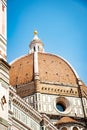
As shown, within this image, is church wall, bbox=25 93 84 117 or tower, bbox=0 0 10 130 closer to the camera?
tower, bbox=0 0 10 130

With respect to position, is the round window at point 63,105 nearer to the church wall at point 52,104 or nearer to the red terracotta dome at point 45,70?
the church wall at point 52,104

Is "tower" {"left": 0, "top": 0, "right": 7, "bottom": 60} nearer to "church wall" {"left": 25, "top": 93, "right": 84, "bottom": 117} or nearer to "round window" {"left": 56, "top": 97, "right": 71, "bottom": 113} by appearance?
"church wall" {"left": 25, "top": 93, "right": 84, "bottom": 117}

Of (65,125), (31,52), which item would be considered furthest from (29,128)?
(31,52)

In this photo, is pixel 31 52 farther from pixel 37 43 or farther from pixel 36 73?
pixel 36 73

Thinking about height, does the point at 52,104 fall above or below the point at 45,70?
below

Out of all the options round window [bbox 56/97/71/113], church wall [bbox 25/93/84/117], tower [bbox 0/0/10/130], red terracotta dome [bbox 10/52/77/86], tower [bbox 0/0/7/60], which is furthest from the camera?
red terracotta dome [bbox 10/52/77/86]

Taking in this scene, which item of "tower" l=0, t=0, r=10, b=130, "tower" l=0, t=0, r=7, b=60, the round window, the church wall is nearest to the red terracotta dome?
the round window

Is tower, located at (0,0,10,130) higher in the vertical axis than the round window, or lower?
lower

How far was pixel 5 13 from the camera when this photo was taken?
33.2 ft

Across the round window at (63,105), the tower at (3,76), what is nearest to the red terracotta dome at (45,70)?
the round window at (63,105)

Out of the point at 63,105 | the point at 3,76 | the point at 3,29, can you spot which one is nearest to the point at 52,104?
the point at 63,105

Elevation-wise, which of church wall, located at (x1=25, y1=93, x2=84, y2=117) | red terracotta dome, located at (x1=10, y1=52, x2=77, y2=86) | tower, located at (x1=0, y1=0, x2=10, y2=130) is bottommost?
tower, located at (x1=0, y1=0, x2=10, y2=130)

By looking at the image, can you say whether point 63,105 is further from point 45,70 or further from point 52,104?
point 45,70

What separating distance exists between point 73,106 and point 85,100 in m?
2.48
